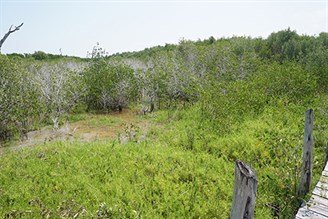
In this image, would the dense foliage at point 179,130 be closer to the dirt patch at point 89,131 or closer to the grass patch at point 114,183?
the grass patch at point 114,183

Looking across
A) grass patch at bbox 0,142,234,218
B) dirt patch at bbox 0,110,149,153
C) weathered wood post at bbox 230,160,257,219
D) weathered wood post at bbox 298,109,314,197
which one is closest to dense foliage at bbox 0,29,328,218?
grass patch at bbox 0,142,234,218

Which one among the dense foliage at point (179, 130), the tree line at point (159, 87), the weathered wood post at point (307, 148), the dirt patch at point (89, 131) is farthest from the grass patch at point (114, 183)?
the tree line at point (159, 87)

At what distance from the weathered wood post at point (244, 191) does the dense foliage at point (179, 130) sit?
2.30 meters

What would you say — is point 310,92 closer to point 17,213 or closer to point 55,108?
point 55,108

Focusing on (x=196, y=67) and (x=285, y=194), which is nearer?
(x=285, y=194)

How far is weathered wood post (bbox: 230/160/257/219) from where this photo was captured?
178cm

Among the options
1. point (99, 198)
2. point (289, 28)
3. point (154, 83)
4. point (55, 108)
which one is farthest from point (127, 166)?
point (289, 28)

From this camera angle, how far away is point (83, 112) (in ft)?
41.4

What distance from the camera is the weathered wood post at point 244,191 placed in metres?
1.78

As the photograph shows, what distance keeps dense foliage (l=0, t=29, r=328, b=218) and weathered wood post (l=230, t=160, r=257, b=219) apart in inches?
90.6

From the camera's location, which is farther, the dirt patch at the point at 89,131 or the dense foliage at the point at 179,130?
the dirt patch at the point at 89,131

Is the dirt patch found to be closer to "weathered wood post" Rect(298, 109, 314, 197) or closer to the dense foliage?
the dense foliage

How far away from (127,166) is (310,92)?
8.63 meters

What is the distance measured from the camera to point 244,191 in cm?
183
